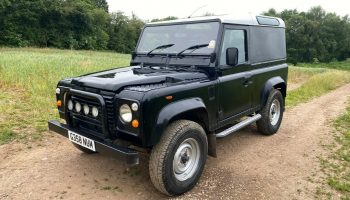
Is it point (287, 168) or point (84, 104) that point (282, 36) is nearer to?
point (287, 168)

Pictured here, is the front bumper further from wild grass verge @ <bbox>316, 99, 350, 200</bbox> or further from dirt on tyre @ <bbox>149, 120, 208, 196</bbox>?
wild grass verge @ <bbox>316, 99, 350, 200</bbox>

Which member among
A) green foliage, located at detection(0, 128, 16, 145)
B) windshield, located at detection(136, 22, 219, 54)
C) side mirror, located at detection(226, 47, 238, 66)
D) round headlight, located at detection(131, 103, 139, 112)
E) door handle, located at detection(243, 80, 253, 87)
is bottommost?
green foliage, located at detection(0, 128, 16, 145)

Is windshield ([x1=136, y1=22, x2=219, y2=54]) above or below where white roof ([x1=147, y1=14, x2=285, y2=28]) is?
below

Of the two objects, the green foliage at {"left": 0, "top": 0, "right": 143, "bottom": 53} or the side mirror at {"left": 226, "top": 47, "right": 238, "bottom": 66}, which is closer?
the side mirror at {"left": 226, "top": 47, "right": 238, "bottom": 66}

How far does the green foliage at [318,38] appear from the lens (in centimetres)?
6009

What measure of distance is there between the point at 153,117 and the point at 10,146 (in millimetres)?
3145

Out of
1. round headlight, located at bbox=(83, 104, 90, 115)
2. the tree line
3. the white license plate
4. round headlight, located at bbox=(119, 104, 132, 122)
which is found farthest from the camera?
the tree line

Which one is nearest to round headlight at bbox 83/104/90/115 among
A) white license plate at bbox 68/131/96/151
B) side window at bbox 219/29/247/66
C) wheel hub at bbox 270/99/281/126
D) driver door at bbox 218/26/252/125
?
white license plate at bbox 68/131/96/151

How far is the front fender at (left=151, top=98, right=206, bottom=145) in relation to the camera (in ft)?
10.9

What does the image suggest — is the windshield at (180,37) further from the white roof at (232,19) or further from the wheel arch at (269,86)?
the wheel arch at (269,86)

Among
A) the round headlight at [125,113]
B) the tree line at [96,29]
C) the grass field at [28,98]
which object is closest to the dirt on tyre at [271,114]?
the round headlight at [125,113]

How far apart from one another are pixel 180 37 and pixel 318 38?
6422 centimetres

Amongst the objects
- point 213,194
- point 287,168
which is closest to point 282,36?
point 287,168

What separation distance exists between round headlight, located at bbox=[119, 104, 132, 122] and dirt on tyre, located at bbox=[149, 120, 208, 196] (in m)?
0.46
